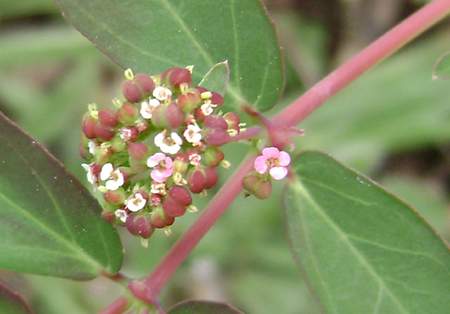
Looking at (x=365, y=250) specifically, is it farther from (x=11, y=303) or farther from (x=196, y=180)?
(x=11, y=303)

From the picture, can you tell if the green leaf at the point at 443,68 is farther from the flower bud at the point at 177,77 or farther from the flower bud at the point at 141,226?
the flower bud at the point at 141,226

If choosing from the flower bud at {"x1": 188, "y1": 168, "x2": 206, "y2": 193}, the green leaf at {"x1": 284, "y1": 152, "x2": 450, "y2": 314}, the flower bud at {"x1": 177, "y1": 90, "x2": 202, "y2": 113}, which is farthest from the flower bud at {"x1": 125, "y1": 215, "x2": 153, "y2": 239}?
the green leaf at {"x1": 284, "y1": 152, "x2": 450, "y2": 314}

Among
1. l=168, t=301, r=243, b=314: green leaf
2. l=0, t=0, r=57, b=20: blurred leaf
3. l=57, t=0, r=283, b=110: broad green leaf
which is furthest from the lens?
l=0, t=0, r=57, b=20: blurred leaf

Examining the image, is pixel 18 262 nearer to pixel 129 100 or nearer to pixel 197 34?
pixel 129 100

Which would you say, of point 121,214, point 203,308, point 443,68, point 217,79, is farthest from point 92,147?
point 443,68

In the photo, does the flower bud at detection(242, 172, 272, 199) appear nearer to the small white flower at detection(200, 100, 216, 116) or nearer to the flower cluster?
the flower cluster

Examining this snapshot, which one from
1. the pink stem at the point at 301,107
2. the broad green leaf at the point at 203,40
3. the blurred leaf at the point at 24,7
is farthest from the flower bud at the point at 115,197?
the blurred leaf at the point at 24,7
